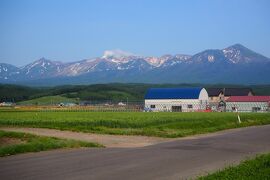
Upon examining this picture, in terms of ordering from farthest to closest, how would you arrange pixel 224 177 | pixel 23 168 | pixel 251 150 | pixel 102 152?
1. pixel 251 150
2. pixel 102 152
3. pixel 23 168
4. pixel 224 177

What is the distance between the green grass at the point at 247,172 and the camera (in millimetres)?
9750

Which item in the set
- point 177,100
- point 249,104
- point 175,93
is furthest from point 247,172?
point 175,93

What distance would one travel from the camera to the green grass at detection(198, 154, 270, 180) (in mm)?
9750

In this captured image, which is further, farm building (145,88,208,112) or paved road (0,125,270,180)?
farm building (145,88,208,112)

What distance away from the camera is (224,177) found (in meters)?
9.71

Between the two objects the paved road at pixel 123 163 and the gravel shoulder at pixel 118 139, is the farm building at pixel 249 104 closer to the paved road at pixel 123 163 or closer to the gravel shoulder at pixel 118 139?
the gravel shoulder at pixel 118 139

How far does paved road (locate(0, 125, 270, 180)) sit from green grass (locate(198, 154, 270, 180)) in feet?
2.25

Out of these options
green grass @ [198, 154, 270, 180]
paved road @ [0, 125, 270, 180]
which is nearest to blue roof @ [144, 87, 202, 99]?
paved road @ [0, 125, 270, 180]

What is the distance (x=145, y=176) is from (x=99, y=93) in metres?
133

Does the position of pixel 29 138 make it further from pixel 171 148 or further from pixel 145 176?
pixel 145 176

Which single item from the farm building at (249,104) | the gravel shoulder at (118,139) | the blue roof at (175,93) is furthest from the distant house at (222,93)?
the gravel shoulder at (118,139)

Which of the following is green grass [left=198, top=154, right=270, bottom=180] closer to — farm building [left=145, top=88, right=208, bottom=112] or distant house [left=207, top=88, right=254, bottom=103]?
farm building [left=145, top=88, right=208, bottom=112]

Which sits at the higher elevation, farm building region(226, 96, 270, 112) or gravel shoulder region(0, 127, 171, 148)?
farm building region(226, 96, 270, 112)

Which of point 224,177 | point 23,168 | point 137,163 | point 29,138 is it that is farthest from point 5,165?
point 29,138
